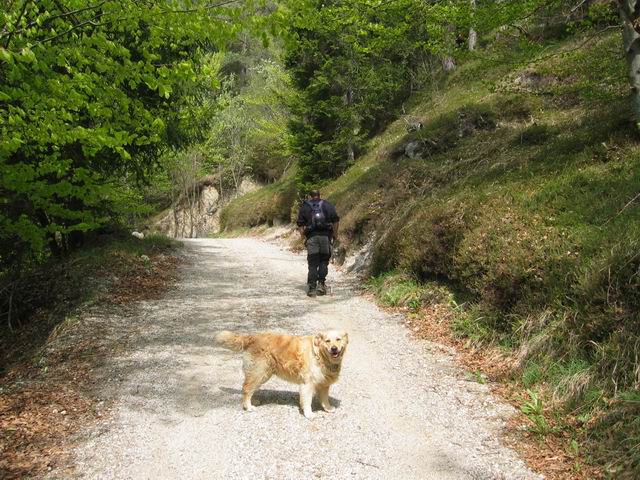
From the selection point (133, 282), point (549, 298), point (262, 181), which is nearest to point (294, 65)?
point (133, 282)

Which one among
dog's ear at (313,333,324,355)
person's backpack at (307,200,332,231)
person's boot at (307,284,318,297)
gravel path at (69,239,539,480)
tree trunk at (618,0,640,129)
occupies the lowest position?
gravel path at (69,239,539,480)

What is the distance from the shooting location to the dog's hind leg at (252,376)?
17.3 ft

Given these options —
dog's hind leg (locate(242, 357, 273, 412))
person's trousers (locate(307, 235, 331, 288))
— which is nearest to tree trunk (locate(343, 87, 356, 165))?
person's trousers (locate(307, 235, 331, 288))

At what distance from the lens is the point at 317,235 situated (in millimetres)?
11180

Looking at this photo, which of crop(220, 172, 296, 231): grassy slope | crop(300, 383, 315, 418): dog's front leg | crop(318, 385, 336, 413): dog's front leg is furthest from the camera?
crop(220, 172, 296, 231): grassy slope

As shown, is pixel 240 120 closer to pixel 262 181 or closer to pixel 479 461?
pixel 262 181

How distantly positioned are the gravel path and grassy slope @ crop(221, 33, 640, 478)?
948 millimetres

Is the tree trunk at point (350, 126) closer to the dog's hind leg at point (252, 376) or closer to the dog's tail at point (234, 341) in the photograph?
the dog's tail at point (234, 341)

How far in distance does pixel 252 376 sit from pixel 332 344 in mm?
1068

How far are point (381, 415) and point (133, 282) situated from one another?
27.9ft

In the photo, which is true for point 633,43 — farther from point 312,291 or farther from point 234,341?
point 234,341

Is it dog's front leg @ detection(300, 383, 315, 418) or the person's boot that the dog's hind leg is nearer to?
dog's front leg @ detection(300, 383, 315, 418)

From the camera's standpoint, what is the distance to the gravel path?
4285 millimetres

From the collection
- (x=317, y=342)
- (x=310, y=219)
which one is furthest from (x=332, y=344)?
(x=310, y=219)
